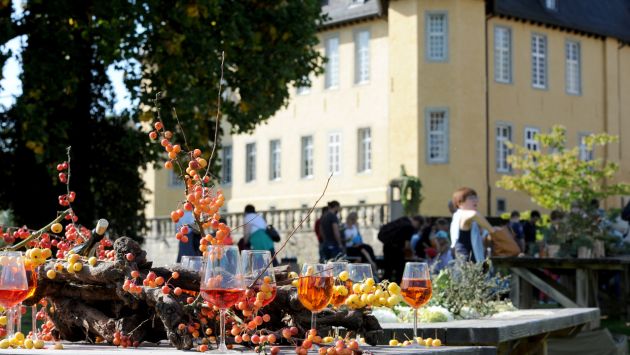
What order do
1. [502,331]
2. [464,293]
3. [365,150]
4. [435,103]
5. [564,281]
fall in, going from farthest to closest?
1. [365,150]
2. [435,103]
3. [564,281]
4. [464,293]
5. [502,331]

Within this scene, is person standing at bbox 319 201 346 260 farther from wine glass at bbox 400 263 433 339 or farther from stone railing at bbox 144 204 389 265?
wine glass at bbox 400 263 433 339

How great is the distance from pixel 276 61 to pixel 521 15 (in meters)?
23.0

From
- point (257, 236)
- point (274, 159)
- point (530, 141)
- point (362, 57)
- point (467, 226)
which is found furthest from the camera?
point (274, 159)

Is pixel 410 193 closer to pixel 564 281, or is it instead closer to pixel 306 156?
pixel 306 156

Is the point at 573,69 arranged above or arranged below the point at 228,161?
above

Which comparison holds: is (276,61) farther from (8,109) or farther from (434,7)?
(434,7)

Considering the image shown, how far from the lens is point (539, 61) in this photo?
155ft

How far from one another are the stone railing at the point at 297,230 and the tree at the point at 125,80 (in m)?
10.4

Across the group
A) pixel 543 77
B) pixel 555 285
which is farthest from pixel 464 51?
pixel 555 285

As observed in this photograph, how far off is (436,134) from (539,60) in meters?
5.90

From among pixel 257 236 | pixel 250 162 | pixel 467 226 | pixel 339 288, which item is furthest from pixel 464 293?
pixel 250 162

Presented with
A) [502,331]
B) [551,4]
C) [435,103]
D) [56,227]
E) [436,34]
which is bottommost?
[502,331]

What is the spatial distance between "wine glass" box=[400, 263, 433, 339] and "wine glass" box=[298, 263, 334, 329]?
3.10 feet

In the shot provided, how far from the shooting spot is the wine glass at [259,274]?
13.2 ft
